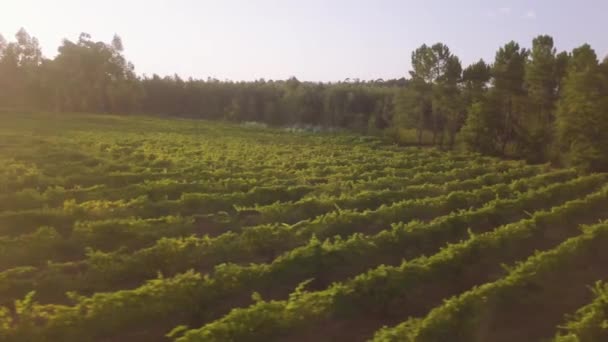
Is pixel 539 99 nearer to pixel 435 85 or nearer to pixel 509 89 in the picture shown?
pixel 509 89

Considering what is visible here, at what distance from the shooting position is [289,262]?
34.5 ft

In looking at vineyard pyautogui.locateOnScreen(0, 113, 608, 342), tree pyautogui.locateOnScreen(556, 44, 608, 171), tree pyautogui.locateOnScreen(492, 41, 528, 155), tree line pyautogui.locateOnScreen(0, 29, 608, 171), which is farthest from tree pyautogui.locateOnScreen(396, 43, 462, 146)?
vineyard pyautogui.locateOnScreen(0, 113, 608, 342)

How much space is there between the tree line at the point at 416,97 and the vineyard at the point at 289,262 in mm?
14041

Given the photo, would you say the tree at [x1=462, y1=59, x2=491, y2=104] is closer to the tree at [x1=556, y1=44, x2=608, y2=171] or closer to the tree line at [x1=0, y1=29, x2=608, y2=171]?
the tree line at [x1=0, y1=29, x2=608, y2=171]

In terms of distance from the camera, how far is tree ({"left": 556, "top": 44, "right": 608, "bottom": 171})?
2911 centimetres

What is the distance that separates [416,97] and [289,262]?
39.0 meters

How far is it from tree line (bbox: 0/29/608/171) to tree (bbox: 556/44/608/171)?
6 cm

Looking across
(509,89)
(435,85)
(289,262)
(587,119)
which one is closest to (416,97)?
(435,85)

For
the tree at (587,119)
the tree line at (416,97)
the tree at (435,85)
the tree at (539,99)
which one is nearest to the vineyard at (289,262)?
the tree at (587,119)

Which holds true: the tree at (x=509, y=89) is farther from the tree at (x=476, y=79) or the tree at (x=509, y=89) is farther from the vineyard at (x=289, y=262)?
the vineyard at (x=289, y=262)

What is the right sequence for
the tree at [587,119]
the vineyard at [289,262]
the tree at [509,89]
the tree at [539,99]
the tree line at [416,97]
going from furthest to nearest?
the tree at [509,89] → the tree at [539,99] → the tree line at [416,97] → the tree at [587,119] → the vineyard at [289,262]

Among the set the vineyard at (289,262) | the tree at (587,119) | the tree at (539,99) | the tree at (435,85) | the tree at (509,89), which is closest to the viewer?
the vineyard at (289,262)

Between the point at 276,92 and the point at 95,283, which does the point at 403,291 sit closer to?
the point at 95,283

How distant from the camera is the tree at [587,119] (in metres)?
29.1
